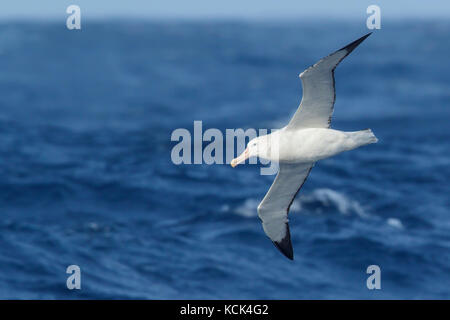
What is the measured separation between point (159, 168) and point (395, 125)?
53.8 feet

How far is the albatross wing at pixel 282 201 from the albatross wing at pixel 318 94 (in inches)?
46.5

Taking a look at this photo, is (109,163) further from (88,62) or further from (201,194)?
(88,62)

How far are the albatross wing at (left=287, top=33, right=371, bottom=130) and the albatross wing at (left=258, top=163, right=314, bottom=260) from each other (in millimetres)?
1181

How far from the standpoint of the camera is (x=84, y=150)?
115 ft

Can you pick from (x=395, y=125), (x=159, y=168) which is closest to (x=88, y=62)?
(x=395, y=125)

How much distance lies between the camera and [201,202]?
27.5 meters

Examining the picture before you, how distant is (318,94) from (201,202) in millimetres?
14080
